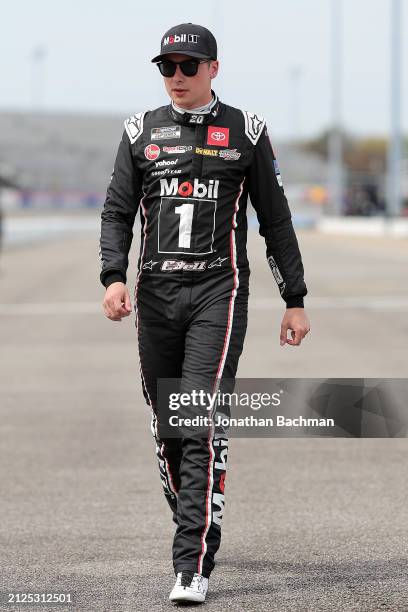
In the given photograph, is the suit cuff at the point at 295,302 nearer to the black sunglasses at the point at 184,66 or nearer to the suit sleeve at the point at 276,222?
the suit sleeve at the point at 276,222

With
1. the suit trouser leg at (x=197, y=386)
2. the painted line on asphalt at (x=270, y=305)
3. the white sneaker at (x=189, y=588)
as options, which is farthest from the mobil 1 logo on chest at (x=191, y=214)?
the painted line on asphalt at (x=270, y=305)

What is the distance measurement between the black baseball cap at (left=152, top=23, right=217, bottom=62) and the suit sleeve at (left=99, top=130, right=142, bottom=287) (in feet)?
1.16

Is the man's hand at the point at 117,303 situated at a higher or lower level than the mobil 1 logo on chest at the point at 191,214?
lower

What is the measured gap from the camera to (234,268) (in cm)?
452

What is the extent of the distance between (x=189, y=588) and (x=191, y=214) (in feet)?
4.25

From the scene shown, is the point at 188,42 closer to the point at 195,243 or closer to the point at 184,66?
the point at 184,66

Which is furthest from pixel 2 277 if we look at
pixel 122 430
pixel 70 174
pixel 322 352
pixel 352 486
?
pixel 70 174

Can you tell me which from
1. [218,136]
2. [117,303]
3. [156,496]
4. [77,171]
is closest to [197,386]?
[117,303]

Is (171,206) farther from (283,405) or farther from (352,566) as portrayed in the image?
(352,566)

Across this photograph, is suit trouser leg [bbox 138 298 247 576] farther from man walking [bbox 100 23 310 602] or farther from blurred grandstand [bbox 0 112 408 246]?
blurred grandstand [bbox 0 112 408 246]

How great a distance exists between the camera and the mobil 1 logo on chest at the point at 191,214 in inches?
176

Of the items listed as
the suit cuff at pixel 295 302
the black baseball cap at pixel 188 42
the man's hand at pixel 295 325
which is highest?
the black baseball cap at pixel 188 42

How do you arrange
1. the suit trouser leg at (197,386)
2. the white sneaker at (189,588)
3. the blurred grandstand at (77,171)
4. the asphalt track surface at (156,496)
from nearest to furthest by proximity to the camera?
the white sneaker at (189,588) < the suit trouser leg at (197,386) < the asphalt track surface at (156,496) < the blurred grandstand at (77,171)

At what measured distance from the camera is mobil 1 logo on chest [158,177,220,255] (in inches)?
176
